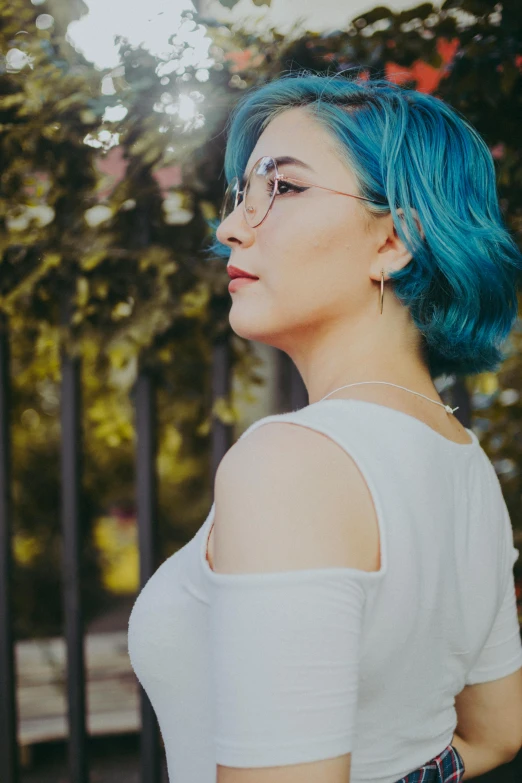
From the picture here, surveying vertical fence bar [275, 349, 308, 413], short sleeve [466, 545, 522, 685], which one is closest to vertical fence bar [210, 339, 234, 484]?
vertical fence bar [275, 349, 308, 413]

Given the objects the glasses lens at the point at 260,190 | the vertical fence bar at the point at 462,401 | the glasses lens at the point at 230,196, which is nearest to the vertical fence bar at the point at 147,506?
the glasses lens at the point at 230,196

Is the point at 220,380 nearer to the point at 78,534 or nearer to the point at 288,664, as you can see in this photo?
the point at 78,534

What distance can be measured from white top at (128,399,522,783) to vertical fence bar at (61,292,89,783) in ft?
3.37

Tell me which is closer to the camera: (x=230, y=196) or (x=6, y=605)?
(x=230, y=196)

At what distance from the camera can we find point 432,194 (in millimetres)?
1175

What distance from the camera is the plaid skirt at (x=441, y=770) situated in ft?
3.73

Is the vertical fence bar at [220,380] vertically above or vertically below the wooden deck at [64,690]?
above

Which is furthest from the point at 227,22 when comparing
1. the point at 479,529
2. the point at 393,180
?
the point at 479,529

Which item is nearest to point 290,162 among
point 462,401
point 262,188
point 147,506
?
point 262,188

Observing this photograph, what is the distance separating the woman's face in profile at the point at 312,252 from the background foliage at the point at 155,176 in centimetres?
67

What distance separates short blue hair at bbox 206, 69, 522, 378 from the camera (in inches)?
46.4

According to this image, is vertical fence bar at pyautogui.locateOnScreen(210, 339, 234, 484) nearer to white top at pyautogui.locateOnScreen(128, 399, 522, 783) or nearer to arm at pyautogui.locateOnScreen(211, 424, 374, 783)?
white top at pyautogui.locateOnScreen(128, 399, 522, 783)

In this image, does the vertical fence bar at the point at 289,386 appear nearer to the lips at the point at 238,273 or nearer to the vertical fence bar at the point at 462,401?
the vertical fence bar at the point at 462,401

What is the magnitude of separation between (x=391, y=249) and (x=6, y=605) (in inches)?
67.4
